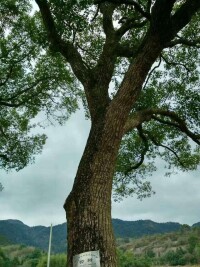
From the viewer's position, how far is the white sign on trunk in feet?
19.8

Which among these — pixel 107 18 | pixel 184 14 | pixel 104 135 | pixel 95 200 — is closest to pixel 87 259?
pixel 95 200

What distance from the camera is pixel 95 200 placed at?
666cm

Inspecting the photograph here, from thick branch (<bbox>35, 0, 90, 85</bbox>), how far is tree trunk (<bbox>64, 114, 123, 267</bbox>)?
1.85 meters

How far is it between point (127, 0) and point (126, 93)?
2.59 meters

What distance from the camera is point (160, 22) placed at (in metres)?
7.37

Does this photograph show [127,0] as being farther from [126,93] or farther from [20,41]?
[20,41]

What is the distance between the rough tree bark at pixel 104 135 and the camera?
639cm

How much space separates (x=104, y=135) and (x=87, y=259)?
7.48 ft

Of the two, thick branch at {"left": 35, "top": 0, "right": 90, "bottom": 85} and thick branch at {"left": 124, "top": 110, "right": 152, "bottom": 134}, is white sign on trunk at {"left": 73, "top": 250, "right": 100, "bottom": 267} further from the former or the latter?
thick branch at {"left": 35, "top": 0, "right": 90, "bottom": 85}

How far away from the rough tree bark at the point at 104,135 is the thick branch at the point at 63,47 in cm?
3

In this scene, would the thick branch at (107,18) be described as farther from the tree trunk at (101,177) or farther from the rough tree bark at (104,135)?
the tree trunk at (101,177)

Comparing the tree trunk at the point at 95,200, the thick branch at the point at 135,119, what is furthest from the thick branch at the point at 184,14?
the tree trunk at the point at 95,200

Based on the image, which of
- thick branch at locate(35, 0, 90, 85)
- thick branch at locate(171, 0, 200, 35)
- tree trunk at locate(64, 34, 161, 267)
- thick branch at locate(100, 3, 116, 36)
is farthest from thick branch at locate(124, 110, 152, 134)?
thick branch at locate(100, 3, 116, 36)

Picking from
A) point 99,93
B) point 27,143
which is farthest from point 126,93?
point 27,143
